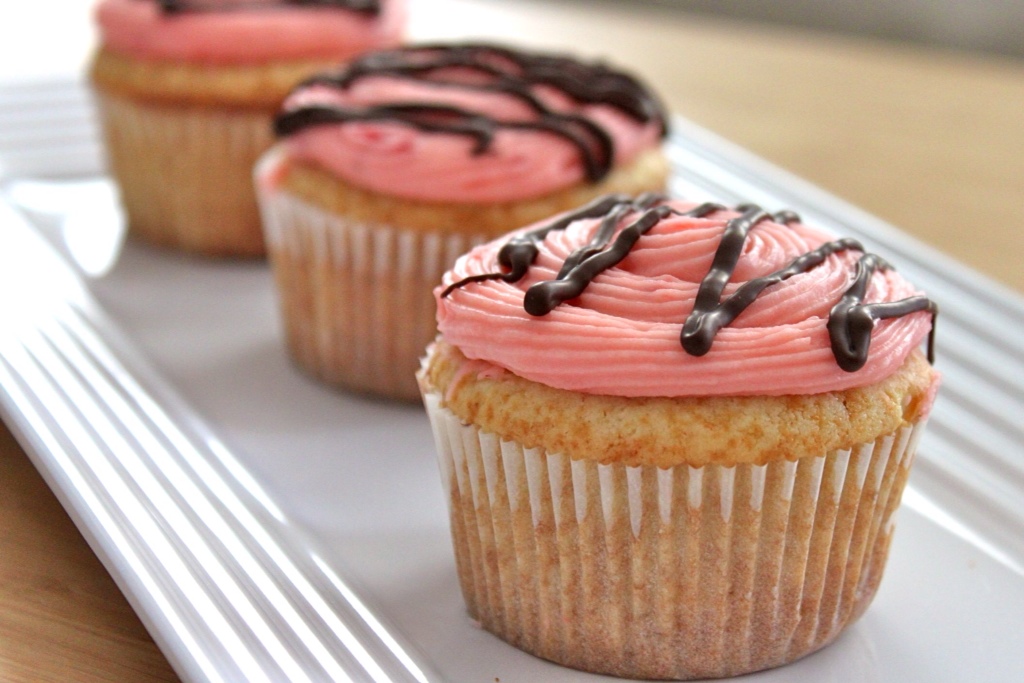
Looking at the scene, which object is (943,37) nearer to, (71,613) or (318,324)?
(318,324)

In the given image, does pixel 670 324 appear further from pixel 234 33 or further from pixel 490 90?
pixel 234 33

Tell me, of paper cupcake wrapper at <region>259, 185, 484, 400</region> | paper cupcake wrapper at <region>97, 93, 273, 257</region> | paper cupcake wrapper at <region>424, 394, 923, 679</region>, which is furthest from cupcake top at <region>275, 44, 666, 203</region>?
paper cupcake wrapper at <region>424, 394, 923, 679</region>

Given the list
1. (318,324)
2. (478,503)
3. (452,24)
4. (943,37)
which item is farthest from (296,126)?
(943,37)

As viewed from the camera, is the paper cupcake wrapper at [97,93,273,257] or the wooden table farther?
the paper cupcake wrapper at [97,93,273,257]

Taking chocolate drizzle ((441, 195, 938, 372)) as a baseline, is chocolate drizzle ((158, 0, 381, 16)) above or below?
below

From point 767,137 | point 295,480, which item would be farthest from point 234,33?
point 767,137

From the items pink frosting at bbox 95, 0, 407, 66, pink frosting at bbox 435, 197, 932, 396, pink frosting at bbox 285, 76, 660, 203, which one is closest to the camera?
pink frosting at bbox 435, 197, 932, 396

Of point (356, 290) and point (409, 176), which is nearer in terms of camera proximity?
point (409, 176)

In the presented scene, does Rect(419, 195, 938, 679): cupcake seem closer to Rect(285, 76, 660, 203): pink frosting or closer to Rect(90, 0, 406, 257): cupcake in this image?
Rect(285, 76, 660, 203): pink frosting

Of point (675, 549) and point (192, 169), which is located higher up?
point (675, 549)
